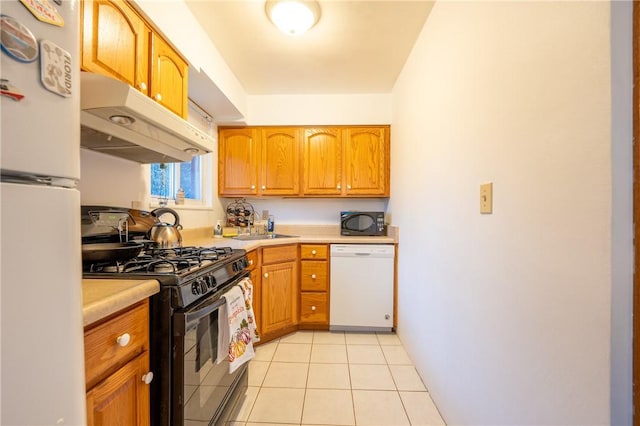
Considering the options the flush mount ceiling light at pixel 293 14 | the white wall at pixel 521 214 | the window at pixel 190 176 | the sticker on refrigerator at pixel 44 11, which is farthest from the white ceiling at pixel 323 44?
the sticker on refrigerator at pixel 44 11

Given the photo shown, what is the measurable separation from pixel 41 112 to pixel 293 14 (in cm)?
154

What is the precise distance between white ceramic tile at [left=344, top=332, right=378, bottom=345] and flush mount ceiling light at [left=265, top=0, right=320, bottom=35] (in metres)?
2.42

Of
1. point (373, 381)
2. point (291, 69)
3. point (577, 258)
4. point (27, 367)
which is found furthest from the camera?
point (291, 69)

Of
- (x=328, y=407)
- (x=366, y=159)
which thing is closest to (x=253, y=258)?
(x=328, y=407)

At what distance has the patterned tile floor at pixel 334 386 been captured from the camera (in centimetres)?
143

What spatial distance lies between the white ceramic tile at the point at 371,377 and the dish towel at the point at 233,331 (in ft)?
2.81

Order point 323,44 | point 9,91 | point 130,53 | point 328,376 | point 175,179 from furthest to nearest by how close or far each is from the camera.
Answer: point 175,179
point 323,44
point 328,376
point 130,53
point 9,91

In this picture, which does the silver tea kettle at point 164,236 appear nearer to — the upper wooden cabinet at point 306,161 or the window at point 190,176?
the window at point 190,176

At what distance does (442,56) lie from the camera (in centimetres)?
145

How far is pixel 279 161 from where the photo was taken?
9.20 feet

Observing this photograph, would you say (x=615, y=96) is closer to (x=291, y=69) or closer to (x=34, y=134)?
(x=34, y=134)

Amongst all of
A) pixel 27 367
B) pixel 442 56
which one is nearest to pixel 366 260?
pixel 442 56

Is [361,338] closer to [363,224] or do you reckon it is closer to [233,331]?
[363,224]

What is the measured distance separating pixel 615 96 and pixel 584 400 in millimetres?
691
